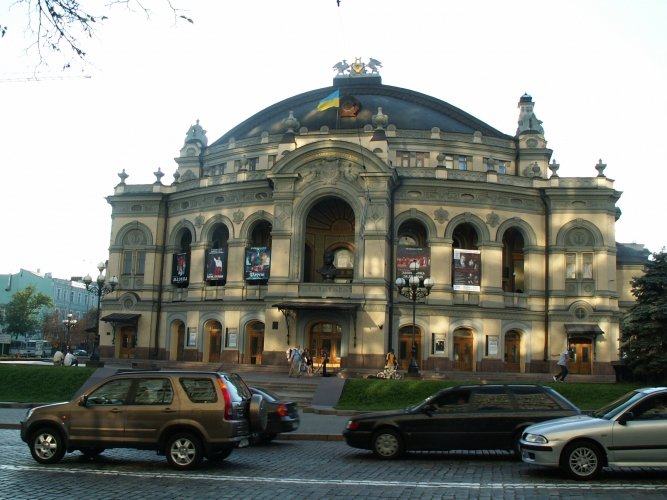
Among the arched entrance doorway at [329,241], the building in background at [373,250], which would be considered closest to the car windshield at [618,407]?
the building in background at [373,250]

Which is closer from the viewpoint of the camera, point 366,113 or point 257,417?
point 257,417

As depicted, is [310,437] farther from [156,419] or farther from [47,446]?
[47,446]

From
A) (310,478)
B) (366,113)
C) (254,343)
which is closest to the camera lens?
(310,478)

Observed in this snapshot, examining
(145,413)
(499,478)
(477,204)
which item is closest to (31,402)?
(145,413)

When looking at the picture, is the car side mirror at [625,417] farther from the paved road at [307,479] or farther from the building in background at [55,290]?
the building in background at [55,290]

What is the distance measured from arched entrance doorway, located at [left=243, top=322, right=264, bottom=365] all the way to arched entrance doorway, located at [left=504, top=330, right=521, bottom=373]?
1660 centimetres

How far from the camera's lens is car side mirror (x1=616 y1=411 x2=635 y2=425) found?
1269 cm

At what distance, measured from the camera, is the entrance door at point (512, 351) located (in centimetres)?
Answer: 4700

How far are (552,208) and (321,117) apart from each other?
18.4 metres

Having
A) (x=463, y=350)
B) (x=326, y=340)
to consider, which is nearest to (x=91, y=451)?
(x=326, y=340)

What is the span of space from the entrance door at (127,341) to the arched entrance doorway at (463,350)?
77.1 ft

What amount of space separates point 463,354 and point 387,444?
31270 millimetres

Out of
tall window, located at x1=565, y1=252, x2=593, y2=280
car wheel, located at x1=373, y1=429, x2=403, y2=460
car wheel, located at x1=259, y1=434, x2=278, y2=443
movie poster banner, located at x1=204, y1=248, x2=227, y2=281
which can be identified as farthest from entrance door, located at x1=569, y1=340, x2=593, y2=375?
car wheel, located at x1=373, y1=429, x2=403, y2=460

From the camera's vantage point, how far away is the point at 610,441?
12602 millimetres
